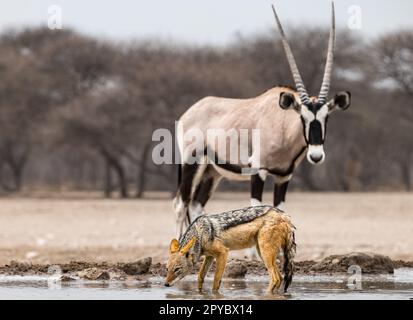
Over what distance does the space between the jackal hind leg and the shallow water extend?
0.12 m

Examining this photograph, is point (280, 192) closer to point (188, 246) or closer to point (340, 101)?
point (340, 101)

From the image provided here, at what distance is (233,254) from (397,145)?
3676 centimetres

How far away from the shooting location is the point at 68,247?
15.5 meters

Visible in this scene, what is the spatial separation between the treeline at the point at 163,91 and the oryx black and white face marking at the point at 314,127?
23074 millimetres

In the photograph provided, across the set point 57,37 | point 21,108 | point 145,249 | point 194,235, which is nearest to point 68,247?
point 145,249

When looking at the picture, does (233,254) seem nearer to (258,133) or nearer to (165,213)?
(258,133)

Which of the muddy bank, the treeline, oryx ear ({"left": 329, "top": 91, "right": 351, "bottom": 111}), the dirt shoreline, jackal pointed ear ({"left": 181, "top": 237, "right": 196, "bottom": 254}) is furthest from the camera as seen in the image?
the treeline

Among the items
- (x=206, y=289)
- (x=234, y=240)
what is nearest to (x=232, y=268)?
(x=206, y=289)

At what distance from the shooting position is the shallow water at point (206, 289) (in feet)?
26.0

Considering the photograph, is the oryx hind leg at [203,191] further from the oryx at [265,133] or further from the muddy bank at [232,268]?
the muddy bank at [232,268]

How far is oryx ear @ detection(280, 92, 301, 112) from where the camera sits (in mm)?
10859

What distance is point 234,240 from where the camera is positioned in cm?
808

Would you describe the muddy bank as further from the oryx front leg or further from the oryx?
the oryx

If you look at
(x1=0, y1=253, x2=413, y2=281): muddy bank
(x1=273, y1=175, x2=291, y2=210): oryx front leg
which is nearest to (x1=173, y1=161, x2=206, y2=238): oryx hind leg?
(x1=273, y1=175, x2=291, y2=210): oryx front leg
